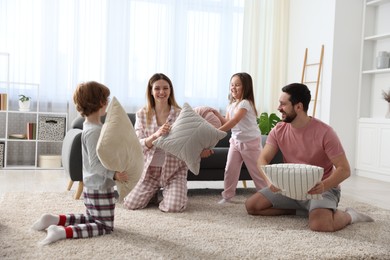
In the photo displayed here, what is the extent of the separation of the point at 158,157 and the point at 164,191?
243 mm

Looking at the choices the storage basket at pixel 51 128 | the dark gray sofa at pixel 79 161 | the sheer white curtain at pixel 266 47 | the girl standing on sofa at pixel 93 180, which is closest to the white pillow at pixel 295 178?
the girl standing on sofa at pixel 93 180

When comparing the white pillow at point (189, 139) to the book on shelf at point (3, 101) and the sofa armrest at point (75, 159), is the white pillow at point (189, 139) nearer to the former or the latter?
the sofa armrest at point (75, 159)

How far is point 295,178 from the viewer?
2412 millimetres

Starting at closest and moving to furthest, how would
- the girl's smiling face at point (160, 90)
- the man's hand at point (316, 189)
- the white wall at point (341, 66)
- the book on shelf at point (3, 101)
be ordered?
the man's hand at point (316, 189)
the girl's smiling face at point (160, 90)
the book on shelf at point (3, 101)
the white wall at point (341, 66)

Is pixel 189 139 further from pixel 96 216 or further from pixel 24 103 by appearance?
pixel 24 103

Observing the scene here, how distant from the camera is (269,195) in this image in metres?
2.92

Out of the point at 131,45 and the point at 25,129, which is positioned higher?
the point at 131,45

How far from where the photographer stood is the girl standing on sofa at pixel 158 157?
308 centimetres

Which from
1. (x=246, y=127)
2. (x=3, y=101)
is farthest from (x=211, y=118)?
(x=3, y=101)

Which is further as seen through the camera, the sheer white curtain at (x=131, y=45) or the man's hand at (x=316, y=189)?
the sheer white curtain at (x=131, y=45)

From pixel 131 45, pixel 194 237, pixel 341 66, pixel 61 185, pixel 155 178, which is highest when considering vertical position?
pixel 131 45

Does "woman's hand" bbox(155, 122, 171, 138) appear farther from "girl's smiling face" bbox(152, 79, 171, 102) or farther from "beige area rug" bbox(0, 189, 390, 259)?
"beige area rug" bbox(0, 189, 390, 259)

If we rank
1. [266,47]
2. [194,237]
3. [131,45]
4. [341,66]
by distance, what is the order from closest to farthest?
[194,237]
[341,66]
[131,45]
[266,47]

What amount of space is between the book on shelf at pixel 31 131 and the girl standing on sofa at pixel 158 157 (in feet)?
8.33
